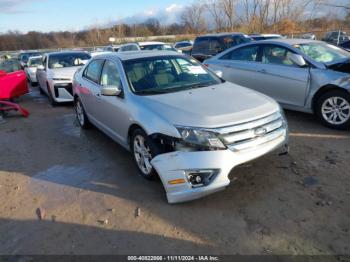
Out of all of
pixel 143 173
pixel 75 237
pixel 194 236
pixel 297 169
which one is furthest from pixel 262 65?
pixel 75 237

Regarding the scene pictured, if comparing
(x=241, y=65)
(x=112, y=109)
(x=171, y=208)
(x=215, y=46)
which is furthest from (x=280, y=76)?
(x=215, y=46)

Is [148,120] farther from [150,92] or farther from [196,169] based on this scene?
[196,169]

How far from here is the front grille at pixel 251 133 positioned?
11.7ft

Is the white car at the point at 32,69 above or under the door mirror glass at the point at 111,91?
under

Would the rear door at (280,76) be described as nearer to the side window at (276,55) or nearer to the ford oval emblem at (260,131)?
the side window at (276,55)

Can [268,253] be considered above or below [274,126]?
below

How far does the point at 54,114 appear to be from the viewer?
894cm

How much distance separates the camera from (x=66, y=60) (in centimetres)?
1081

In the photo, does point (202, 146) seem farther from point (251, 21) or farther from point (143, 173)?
point (251, 21)

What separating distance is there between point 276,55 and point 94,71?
359 cm

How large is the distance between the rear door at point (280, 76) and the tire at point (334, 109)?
38 centimetres

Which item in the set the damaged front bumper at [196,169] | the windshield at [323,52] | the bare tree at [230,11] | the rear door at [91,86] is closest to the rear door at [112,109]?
the rear door at [91,86]

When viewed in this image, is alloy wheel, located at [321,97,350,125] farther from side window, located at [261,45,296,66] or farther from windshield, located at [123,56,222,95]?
windshield, located at [123,56,222,95]

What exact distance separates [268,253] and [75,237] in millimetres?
1853
